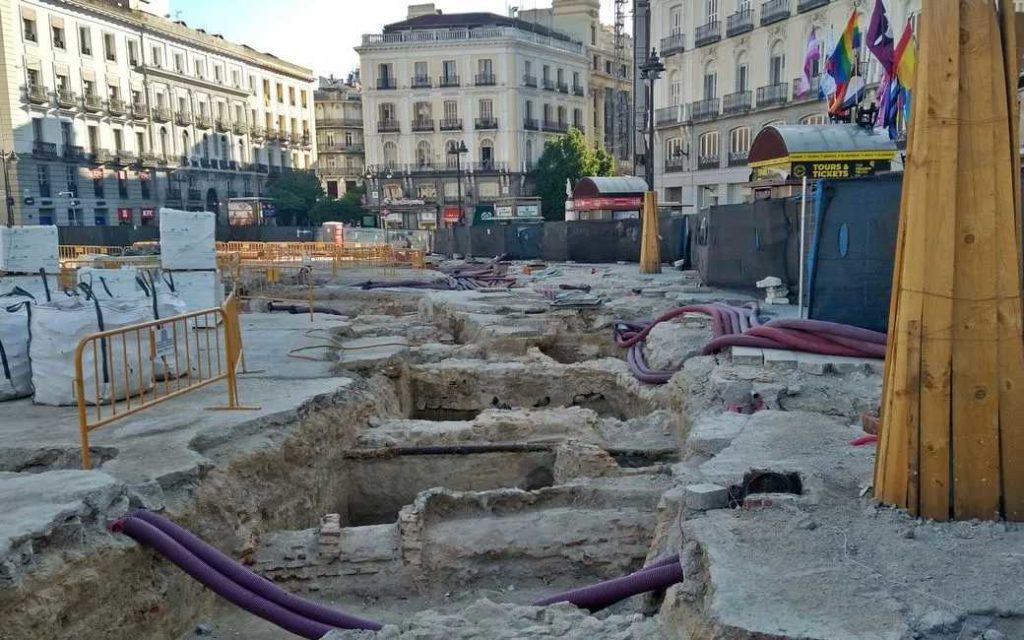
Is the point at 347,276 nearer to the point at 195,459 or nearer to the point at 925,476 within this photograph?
the point at 195,459

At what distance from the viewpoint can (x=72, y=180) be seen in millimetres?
45562

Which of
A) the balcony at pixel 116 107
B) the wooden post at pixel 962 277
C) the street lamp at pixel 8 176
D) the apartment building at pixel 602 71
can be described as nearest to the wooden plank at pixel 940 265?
the wooden post at pixel 962 277

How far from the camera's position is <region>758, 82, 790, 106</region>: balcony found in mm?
30656

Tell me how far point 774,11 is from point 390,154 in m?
31.1

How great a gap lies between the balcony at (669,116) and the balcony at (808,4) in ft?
23.5

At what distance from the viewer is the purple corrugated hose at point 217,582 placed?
4598 millimetres

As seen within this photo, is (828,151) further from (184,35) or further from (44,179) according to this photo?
(184,35)

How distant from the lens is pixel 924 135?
13.0ft

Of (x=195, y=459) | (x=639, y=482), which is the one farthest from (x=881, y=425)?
(x=195, y=459)

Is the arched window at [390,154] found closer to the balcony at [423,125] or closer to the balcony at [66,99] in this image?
the balcony at [423,125]

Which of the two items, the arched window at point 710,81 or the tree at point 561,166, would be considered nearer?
the arched window at point 710,81

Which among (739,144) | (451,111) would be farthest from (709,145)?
(451,111)

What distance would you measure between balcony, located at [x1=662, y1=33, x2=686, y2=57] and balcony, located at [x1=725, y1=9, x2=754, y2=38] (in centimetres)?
268

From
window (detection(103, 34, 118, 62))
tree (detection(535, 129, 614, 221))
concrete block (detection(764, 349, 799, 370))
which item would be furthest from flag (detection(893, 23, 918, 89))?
window (detection(103, 34, 118, 62))
